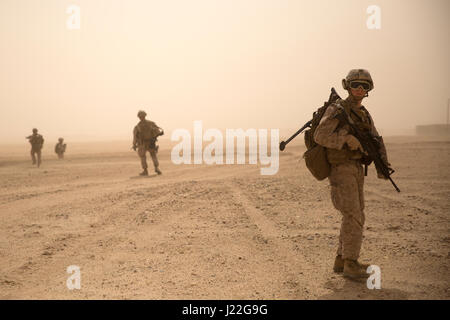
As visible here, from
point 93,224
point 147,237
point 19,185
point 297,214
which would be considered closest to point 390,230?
point 297,214

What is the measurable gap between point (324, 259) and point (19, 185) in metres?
9.90

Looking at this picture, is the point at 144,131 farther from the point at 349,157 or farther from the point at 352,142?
the point at 352,142

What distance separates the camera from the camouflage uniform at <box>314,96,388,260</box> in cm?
361

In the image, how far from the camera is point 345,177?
368 centimetres

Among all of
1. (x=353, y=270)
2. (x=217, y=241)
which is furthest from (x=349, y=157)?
(x=217, y=241)

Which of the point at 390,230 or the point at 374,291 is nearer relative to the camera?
the point at 374,291

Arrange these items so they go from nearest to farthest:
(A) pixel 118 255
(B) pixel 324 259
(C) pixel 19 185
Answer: (B) pixel 324 259 < (A) pixel 118 255 < (C) pixel 19 185

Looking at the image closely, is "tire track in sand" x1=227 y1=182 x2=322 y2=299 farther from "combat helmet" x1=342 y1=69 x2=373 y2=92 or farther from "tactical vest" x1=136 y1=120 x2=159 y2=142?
"tactical vest" x1=136 y1=120 x2=159 y2=142

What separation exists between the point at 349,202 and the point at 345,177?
0.27m

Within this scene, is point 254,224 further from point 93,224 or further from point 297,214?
point 93,224

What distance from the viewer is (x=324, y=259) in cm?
438

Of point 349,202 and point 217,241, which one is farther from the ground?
point 349,202

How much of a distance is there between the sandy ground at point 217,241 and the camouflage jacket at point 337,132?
1.40 metres
